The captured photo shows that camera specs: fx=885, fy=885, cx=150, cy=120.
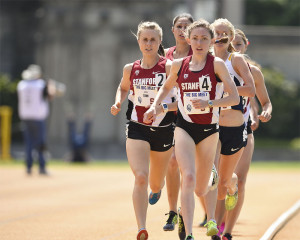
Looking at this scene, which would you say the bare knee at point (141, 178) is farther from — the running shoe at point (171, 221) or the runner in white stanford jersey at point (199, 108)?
the running shoe at point (171, 221)

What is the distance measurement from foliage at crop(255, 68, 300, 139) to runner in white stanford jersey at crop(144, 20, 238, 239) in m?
31.7

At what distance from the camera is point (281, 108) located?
133ft

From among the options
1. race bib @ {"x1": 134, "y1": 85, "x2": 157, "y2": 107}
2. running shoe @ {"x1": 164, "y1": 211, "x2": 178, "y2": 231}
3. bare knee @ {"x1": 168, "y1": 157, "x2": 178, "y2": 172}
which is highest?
race bib @ {"x1": 134, "y1": 85, "x2": 157, "y2": 107}

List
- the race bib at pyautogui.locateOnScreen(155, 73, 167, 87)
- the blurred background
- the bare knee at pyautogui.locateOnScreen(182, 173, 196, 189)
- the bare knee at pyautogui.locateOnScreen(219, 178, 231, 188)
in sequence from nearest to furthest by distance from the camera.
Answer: the bare knee at pyautogui.locateOnScreen(182, 173, 196, 189), the race bib at pyautogui.locateOnScreen(155, 73, 167, 87), the bare knee at pyautogui.locateOnScreen(219, 178, 231, 188), the blurred background

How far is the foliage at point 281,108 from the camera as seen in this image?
40406 mm

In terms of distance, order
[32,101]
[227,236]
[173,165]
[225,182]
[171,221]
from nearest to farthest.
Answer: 1. [227,236]
2. [225,182]
3. [171,221]
4. [173,165]
5. [32,101]

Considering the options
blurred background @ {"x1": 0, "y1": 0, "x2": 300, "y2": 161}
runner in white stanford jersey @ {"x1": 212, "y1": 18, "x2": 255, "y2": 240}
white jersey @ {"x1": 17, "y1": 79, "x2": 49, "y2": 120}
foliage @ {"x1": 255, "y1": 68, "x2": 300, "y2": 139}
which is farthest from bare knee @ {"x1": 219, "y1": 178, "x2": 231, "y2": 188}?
foliage @ {"x1": 255, "y1": 68, "x2": 300, "y2": 139}

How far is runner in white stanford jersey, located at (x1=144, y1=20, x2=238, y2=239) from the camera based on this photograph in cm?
840

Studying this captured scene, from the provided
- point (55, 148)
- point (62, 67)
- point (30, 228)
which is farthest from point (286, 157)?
point (30, 228)

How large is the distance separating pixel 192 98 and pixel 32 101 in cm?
1180

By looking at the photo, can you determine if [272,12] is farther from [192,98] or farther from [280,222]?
[192,98]

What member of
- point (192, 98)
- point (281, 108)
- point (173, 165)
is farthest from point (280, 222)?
point (281, 108)

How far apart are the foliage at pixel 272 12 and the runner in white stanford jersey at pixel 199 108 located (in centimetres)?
5180

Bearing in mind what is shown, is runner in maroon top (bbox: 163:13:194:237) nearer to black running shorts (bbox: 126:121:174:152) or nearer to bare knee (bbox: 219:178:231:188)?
bare knee (bbox: 219:178:231:188)
